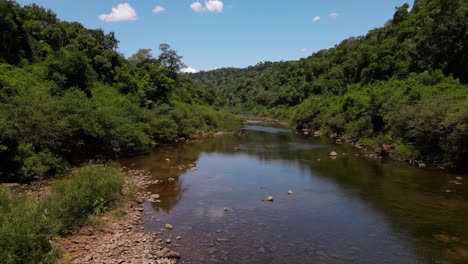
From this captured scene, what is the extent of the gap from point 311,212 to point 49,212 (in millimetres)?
13387

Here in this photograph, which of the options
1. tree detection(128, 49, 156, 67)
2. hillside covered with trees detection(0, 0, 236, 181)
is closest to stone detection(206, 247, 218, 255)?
hillside covered with trees detection(0, 0, 236, 181)

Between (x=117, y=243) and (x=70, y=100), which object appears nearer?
(x=117, y=243)

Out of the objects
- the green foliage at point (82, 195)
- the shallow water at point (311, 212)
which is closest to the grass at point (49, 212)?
the green foliage at point (82, 195)

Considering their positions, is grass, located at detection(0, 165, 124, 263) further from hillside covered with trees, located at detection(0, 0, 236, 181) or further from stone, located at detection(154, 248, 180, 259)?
hillside covered with trees, located at detection(0, 0, 236, 181)

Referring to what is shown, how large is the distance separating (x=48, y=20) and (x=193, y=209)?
57.0 meters

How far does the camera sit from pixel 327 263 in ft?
47.2

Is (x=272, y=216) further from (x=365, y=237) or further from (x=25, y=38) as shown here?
(x=25, y=38)

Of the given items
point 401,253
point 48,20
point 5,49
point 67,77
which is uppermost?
point 48,20

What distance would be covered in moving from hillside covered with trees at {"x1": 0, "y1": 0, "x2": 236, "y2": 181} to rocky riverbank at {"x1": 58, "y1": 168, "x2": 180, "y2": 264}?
907cm

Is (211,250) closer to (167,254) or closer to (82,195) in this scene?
(167,254)

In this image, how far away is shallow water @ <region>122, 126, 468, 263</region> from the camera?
50.6 ft

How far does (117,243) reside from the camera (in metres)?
15.6

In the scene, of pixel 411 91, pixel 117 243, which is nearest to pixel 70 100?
pixel 117 243

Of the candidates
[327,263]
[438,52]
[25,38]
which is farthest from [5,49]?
[438,52]
